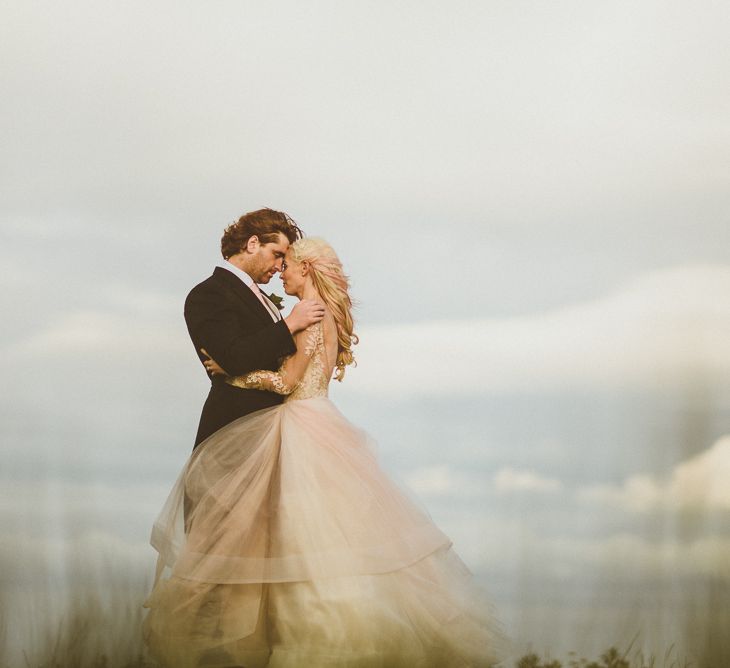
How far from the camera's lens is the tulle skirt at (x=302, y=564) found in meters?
6.27

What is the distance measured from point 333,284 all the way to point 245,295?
50cm

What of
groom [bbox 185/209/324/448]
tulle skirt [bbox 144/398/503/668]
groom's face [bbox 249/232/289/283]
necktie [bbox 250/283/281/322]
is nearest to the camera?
tulle skirt [bbox 144/398/503/668]

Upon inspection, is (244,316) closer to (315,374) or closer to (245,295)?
(245,295)

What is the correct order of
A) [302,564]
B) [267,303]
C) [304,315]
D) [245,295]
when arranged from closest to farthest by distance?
[302,564], [304,315], [245,295], [267,303]

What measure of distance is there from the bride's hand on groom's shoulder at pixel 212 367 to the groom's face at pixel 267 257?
22.6 inches

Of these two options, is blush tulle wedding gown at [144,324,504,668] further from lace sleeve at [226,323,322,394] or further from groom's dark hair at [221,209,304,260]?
groom's dark hair at [221,209,304,260]

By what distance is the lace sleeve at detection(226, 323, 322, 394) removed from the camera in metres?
6.77

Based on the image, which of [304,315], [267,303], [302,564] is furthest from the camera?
[267,303]

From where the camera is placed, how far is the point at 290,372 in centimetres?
680

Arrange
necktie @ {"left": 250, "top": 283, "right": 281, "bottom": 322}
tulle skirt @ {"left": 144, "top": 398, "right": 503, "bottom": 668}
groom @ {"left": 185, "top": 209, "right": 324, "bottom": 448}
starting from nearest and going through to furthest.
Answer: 1. tulle skirt @ {"left": 144, "top": 398, "right": 503, "bottom": 668}
2. groom @ {"left": 185, "top": 209, "right": 324, "bottom": 448}
3. necktie @ {"left": 250, "top": 283, "right": 281, "bottom": 322}

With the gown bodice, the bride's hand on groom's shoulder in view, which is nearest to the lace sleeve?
the gown bodice

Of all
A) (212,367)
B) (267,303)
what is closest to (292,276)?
(267,303)

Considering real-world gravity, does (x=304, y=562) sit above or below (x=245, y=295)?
below

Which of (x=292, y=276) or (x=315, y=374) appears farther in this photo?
(x=292, y=276)
